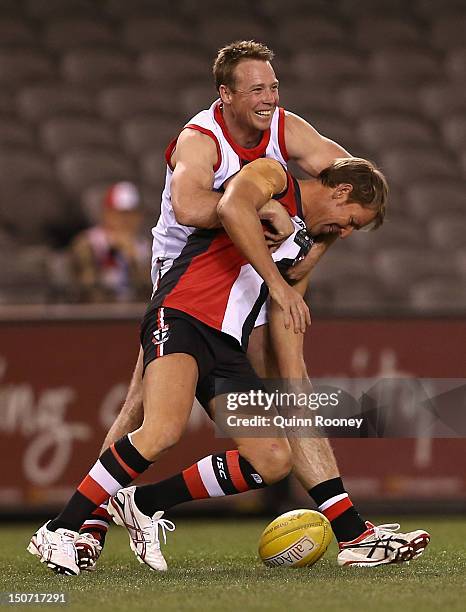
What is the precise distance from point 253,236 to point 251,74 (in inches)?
28.9

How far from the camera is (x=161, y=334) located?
202 inches

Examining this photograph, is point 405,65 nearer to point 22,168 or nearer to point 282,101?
point 282,101

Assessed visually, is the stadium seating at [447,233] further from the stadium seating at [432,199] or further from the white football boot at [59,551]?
the white football boot at [59,551]

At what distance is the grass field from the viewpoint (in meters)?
4.11

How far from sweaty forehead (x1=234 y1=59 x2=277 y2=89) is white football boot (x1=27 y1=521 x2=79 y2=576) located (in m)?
1.85

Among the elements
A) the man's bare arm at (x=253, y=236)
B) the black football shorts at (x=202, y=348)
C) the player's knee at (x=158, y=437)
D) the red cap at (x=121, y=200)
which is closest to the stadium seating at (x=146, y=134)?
the red cap at (x=121, y=200)

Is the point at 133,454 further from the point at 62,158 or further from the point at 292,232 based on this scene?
the point at 62,158

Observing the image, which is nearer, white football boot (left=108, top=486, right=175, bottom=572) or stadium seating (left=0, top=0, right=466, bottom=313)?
white football boot (left=108, top=486, right=175, bottom=572)

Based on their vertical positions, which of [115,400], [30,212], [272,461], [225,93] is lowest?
[115,400]

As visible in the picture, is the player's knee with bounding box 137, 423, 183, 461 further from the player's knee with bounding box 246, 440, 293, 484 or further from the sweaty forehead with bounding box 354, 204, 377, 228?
the sweaty forehead with bounding box 354, 204, 377, 228

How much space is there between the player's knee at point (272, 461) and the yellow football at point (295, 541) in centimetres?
27

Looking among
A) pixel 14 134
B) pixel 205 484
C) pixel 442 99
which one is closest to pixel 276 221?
pixel 205 484

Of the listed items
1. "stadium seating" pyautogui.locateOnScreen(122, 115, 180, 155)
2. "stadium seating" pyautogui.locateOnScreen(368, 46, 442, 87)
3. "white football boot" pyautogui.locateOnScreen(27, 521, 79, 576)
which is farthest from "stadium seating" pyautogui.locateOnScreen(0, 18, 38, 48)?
"white football boot" pyautogui.locateOnScreen(27, 521, 79, 576)

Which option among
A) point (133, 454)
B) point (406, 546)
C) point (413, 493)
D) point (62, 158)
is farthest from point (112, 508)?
point (62, 158)
